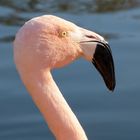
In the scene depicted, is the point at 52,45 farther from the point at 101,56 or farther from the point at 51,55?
the point at 101,56

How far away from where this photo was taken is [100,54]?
13.5 ft

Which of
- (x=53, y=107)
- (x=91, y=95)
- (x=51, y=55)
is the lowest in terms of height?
(x=53, y=107)

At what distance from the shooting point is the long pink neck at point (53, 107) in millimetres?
Answer: 4012

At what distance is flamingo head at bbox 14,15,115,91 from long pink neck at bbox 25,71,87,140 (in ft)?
0.30

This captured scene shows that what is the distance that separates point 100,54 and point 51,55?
0.31 meters

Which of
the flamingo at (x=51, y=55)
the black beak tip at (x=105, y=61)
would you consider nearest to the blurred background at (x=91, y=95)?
the black beak tip at (x=105, y=61)

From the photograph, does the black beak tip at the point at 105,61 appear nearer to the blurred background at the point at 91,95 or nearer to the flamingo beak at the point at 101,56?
the flamingo beak at the point at 101,56

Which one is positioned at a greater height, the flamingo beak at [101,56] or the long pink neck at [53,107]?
the flamingo beak at [101,56]

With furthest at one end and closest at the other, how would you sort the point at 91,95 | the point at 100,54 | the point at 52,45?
the point at 91,95, the point at 100,54, the point at 52,45

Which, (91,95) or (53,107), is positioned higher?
(91,95)

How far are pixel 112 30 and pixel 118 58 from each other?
3.54ft

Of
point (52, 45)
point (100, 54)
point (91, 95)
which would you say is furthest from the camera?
point (91, 95)

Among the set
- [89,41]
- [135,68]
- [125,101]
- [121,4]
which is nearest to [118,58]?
[135,68]

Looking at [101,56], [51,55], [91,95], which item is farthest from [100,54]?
[91,95]
